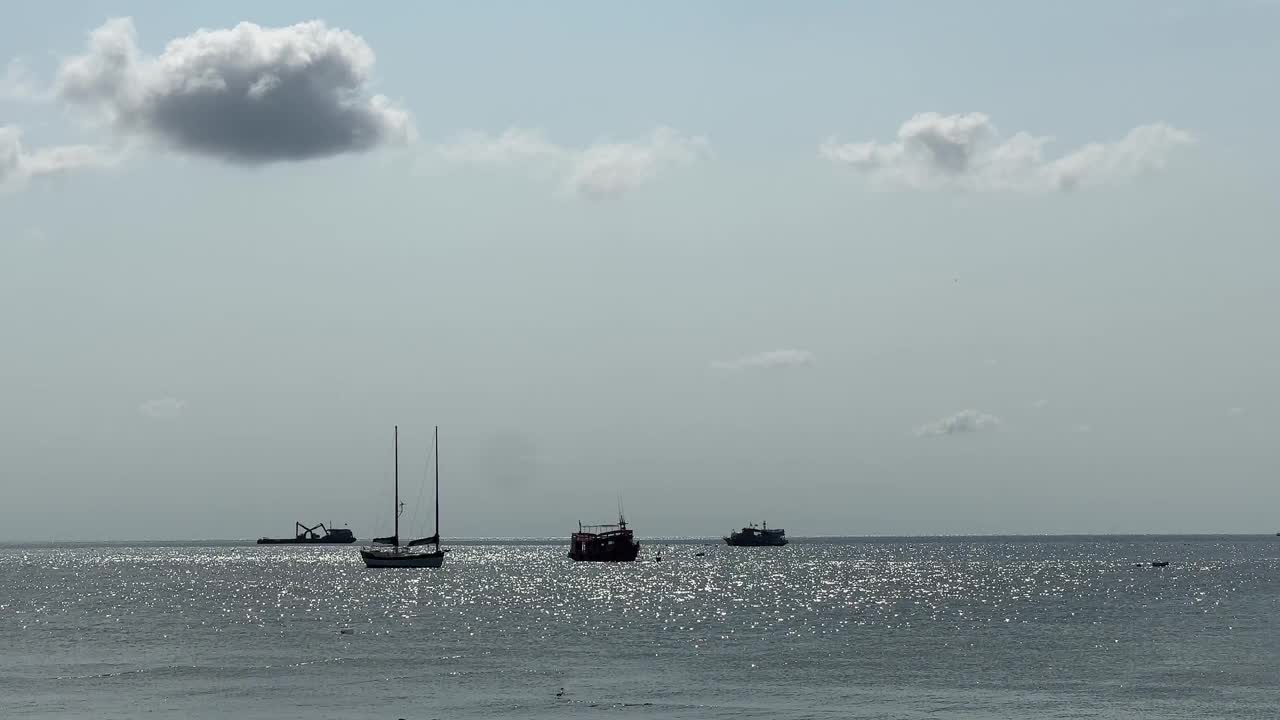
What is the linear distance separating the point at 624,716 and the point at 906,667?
84.7ft

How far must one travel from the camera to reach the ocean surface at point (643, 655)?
227ft

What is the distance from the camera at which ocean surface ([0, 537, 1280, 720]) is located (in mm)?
69250

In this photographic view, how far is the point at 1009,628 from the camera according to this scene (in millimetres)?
112625

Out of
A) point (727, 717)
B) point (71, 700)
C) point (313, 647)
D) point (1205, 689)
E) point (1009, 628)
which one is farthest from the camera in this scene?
point (1009, 628)

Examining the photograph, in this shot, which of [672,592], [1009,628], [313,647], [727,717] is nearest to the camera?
[727,717]

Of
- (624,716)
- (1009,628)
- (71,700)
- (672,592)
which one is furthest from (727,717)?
(672,592)

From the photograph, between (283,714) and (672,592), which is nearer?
(283,714)

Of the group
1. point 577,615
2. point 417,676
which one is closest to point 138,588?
point 577,615

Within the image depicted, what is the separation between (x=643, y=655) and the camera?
91250 millimetres

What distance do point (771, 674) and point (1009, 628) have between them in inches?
1491

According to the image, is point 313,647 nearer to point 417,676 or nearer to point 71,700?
point 417,676

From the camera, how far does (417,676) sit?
80.6 meters

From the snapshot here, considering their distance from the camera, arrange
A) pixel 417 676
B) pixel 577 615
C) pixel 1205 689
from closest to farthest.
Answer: pixel 1205 689 → pixel 417 676 → pixel 577 615

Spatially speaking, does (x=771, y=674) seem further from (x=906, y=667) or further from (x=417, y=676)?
(x=417, y=676)
